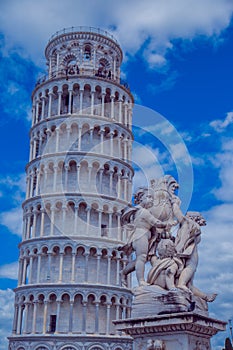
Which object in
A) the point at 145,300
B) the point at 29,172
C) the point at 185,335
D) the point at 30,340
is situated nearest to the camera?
the point at 185,335

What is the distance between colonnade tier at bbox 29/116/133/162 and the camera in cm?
6281

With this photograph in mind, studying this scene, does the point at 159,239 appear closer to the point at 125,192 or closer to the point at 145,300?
the point at 145,300

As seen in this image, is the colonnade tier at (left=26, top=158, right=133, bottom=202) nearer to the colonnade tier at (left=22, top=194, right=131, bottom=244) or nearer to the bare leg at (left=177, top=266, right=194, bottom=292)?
the colonnade tier at (left=22, top=194, right=131, bottom=244)

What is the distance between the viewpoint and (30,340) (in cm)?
5544

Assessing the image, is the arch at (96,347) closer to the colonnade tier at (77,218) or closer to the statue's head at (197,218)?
the colonnade tier at (77,218)

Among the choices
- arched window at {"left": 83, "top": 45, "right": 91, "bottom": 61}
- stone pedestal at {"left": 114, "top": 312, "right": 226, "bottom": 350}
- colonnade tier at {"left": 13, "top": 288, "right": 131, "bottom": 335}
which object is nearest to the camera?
stone pedestal at {"left": 114, "top": 312, "right": 226, "bottom": 350}

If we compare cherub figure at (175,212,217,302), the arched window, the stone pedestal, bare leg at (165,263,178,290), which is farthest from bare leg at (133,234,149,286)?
the arched window

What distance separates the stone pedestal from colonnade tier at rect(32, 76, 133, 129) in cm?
5572

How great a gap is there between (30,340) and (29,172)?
20.9 metres

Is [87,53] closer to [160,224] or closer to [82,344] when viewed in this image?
[82,344]

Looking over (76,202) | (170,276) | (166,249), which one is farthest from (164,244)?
(76,202)

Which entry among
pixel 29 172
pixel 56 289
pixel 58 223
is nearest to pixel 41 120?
pixel 29 172

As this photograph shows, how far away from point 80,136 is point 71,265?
16269mm

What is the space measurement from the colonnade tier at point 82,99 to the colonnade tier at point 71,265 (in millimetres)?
17059
